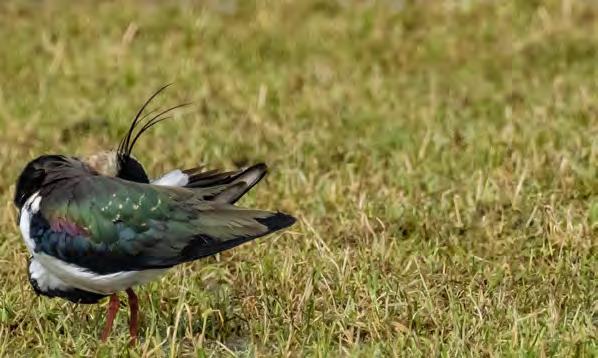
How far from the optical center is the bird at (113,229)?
17.2 feet

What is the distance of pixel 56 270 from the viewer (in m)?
5.34

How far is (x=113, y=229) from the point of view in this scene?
5250 millimetres

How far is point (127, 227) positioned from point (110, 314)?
1.40ft

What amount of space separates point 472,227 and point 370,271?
0.91 metres

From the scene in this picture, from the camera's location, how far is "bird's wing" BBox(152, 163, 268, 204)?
557cm

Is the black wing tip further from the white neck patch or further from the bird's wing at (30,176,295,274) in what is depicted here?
the white neck patch

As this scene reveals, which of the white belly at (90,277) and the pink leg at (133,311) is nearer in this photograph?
the white belly at (90,277)

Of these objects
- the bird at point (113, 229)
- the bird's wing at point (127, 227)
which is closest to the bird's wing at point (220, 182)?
the bird at point (113, 229)

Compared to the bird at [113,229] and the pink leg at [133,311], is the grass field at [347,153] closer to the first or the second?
the pink leg at [133,311]

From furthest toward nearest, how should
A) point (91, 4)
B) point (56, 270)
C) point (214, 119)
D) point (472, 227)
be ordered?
point (91, 4), point (214, 119), point (472, 227), point (56, 270)

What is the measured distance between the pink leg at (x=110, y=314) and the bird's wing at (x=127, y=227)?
306 mm

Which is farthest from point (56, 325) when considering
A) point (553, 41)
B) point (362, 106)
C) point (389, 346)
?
point (553, 41)

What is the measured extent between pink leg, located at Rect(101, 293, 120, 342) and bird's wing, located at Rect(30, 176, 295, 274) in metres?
0.31

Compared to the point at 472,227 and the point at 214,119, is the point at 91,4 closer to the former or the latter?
the point at 214,119
